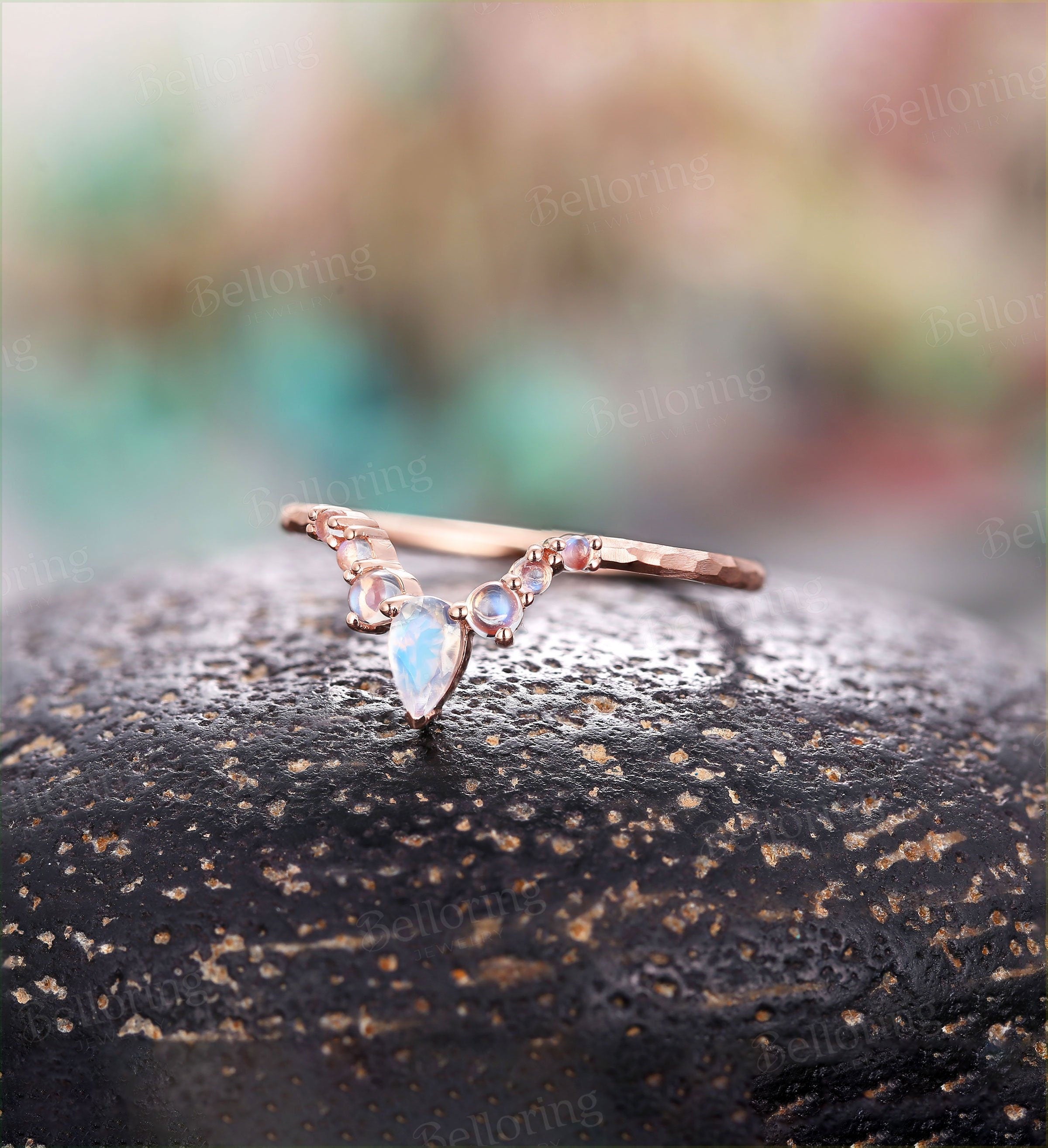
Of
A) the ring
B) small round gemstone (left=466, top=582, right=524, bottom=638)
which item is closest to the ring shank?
the ring

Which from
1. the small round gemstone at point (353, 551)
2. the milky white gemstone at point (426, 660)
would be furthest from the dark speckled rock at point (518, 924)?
the small round gemstone at point (353, 551)

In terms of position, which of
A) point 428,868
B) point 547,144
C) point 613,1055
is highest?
point 547,144

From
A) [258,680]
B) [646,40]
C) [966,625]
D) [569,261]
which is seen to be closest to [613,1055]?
[258,680]

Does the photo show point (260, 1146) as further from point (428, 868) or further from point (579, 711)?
point (579, 711)

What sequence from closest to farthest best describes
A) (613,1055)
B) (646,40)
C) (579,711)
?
(613,1055), (579,711), (646,40)

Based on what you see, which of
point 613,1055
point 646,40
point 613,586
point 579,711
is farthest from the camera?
point 646,40

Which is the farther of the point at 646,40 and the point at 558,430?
the point at 558,430

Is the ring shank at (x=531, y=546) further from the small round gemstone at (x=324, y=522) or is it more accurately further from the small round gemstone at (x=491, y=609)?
the small round gemstone at (x=491, y=609)

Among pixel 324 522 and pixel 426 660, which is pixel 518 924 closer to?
pixel 426 660

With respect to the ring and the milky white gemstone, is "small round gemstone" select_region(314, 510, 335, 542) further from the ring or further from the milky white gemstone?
the milky white gemstone
